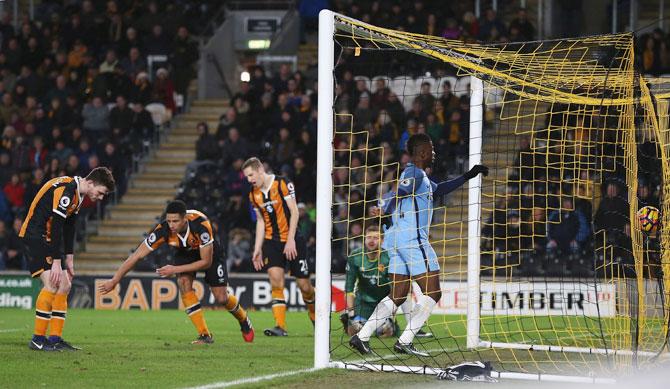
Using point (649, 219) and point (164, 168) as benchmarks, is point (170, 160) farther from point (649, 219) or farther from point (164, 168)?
point (649, 219)

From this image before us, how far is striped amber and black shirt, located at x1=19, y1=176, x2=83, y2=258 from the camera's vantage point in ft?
34.9

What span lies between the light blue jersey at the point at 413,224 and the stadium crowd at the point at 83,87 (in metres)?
12.3

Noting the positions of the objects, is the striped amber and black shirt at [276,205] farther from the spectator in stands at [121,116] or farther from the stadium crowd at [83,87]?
the spectator in stands at [121,116]

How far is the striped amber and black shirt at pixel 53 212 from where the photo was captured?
34.9 feet

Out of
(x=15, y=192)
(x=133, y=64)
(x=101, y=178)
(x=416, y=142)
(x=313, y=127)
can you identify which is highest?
(x=133, y=64)

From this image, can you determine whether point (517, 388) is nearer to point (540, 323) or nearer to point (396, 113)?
point (540, 323)

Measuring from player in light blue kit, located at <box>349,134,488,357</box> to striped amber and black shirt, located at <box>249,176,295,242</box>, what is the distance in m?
2.58

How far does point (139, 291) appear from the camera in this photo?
19016mm

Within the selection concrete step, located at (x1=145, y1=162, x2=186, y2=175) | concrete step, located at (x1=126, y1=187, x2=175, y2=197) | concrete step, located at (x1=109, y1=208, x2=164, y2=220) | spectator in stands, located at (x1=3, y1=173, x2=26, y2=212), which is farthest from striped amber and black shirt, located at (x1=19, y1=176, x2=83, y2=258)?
concrete step, located at (x1=145, y1=162, x2=186, y2=175)

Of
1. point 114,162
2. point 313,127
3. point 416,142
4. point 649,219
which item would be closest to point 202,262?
point 416,142

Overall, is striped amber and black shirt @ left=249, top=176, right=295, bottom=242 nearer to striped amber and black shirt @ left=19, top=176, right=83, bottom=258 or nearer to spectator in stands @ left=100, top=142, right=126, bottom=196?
striped amber and black shirt @ left=19, top=176, right=83, bottom=258

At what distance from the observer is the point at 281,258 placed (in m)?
13.0

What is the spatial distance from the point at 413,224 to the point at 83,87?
15.4 m

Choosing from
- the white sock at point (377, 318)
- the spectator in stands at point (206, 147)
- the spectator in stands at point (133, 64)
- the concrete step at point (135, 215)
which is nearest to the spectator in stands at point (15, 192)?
the concrete step at point (135, 215)
